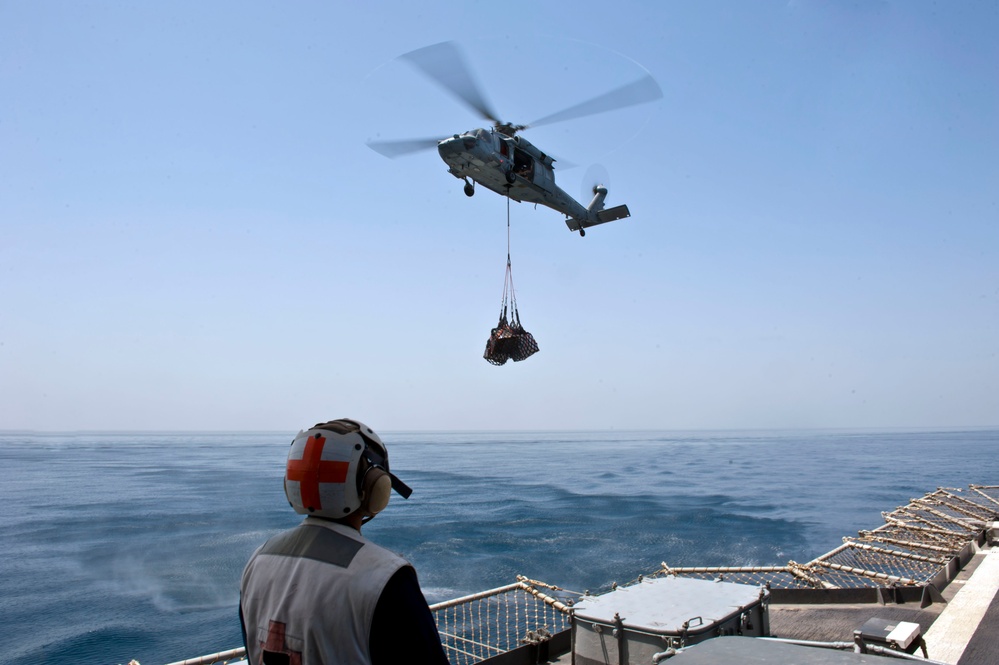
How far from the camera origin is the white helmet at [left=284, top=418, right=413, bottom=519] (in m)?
2.34

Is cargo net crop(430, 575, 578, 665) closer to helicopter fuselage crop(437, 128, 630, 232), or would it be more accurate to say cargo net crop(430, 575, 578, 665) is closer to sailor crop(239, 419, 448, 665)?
helicopter fuselage crop(437, 128, 630, 232)

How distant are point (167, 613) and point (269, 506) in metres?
20.6

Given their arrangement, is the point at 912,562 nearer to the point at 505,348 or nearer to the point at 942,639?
the point at 942,639

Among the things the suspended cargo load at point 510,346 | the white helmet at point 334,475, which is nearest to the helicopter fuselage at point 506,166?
the suspended cargo load at point 510,346

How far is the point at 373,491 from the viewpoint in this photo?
2.41 metres

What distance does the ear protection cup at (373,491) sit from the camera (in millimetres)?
2414

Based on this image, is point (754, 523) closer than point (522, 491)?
Yes

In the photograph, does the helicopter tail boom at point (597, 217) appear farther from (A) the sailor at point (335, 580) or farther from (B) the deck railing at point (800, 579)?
(A) the sailor at point (335, 580)

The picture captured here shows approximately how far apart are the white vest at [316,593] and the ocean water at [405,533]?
18904mm

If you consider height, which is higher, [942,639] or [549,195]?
[549,195]

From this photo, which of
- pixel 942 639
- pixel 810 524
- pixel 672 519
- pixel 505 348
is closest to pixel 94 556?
pixel 505 348

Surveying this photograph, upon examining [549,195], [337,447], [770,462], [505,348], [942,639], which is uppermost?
[549,195]

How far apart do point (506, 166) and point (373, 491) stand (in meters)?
13.6

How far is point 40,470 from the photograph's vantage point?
239ft
